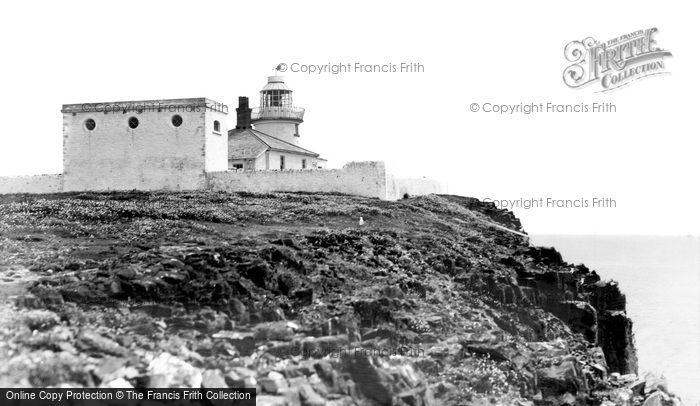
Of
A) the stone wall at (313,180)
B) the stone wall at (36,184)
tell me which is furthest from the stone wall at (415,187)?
the stone wall at (36,184)

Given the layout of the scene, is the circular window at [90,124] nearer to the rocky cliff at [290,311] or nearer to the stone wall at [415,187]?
the rocky cliff at [290,311]

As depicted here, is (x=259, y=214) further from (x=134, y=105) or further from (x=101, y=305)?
(x=101, y=305)

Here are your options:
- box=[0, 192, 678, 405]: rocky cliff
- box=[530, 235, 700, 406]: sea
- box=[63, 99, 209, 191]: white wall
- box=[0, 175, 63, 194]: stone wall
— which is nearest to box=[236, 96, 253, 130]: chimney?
box=[63, 99, 209, 191]: white wall

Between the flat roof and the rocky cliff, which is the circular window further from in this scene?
the rocky cliff

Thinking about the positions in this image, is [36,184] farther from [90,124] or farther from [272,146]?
[272,146]

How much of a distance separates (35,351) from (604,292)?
97.2ft

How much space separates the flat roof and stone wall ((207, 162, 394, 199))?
12.5 feet

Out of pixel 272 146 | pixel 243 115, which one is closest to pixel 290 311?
pixel 272 146

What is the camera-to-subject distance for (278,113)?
54.9m

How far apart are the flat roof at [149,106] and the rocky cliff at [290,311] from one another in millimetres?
8893

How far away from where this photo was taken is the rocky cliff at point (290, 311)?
16547mm

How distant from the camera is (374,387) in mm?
17391

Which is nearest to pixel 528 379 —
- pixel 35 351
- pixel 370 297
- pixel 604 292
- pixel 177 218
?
pixel 370 297

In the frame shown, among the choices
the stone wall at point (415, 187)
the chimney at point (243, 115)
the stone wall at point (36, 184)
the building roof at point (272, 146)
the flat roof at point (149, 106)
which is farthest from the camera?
the chimney at point (243, 115)
